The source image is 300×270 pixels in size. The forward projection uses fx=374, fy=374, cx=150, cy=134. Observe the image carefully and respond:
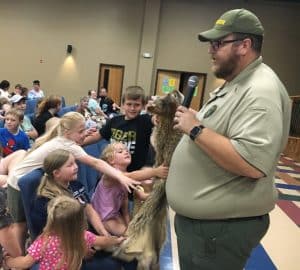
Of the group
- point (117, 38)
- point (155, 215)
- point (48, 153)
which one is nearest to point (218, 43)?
point (155, 215)

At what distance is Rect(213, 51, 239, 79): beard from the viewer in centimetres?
143

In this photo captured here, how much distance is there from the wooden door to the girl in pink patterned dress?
1292 cm

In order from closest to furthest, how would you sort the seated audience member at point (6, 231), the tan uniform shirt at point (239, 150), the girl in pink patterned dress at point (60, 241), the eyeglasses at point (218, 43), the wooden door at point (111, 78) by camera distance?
the tan uniform shirt at point (239, 150)
the eyeglasses at point (218, 43)
the seated audience member at point (6, 231)
the girl in pink patterned dress at point (60, 241)
the wooden door at point (111, 78)

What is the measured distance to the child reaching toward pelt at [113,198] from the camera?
2250 millimetres

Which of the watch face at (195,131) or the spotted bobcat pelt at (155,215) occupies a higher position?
the watch face at (195,131)

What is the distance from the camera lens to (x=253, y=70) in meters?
1.45

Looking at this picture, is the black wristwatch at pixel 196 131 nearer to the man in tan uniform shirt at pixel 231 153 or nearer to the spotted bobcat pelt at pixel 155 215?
the man in tan uniform shirt at pixel 231 153

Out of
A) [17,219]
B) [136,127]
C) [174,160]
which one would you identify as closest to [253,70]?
[174,160]

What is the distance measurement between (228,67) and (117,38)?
43.7ft

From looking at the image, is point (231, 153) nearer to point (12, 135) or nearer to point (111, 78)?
point (12, 135)

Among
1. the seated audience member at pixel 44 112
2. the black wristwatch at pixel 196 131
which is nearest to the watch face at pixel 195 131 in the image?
the black wristwatch at pixel 196 131

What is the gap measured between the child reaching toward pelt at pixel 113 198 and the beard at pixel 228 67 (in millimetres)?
951

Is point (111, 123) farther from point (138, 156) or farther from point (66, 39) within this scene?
point (66, 39)

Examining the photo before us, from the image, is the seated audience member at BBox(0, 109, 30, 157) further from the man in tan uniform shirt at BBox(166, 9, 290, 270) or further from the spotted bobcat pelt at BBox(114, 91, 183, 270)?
the man in tan uniform shirt at BBox(166, 9, 290, 270)
